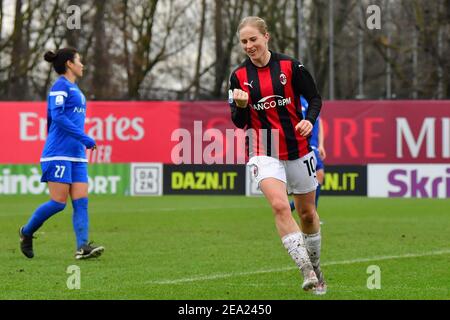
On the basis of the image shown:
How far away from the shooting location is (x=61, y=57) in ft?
38.6

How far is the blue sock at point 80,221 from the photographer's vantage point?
1185 centimetres

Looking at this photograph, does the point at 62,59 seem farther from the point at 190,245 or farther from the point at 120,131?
the point at 120,131

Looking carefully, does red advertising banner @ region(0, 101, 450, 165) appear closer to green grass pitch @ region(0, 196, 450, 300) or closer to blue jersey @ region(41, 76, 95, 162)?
green grass pitch @ region(0, 196, 450, 300)

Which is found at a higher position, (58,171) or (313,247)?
(58,171)

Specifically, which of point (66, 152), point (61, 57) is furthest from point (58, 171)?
point (61, 57)

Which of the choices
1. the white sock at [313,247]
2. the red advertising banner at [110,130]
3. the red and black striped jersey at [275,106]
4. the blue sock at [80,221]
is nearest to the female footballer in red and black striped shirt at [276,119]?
the red and black striped jersey at [275,106]

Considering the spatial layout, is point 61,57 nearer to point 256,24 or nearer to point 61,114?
point 61,114

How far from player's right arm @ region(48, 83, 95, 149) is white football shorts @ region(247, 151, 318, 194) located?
11.1 feet

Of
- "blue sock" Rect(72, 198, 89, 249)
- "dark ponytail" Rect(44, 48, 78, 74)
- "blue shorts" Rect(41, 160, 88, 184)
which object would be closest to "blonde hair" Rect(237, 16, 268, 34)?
"dark ponytail" Rect(44, 48, 78, 74)

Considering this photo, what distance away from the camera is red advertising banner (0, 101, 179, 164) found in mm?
24703

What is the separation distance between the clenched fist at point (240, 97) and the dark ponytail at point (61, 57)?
12.4 feet

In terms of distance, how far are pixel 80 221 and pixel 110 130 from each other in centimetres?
1319
